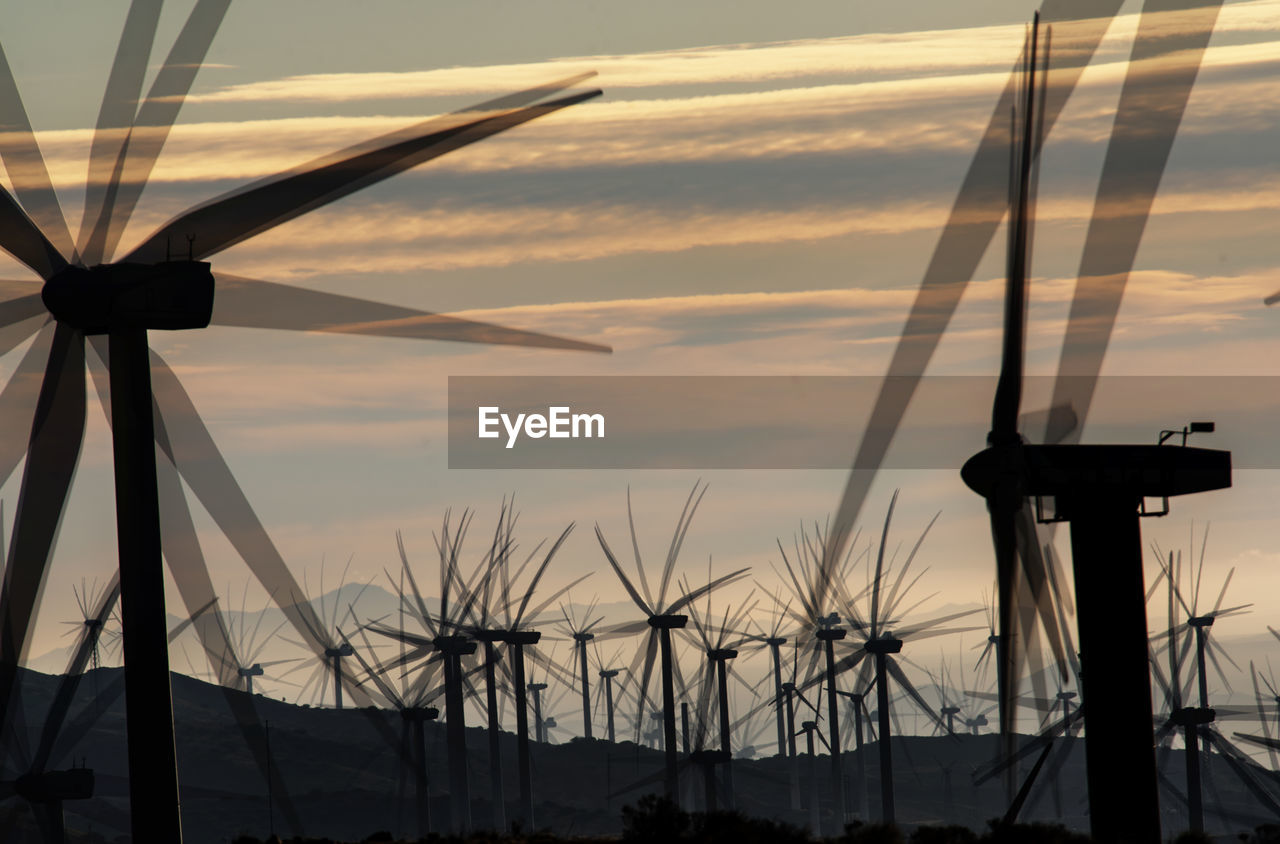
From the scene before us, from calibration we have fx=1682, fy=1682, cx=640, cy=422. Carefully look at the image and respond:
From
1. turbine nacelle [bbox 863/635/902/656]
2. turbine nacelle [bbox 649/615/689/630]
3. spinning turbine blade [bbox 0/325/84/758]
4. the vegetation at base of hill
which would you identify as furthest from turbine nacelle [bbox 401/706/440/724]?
spinning turbine blade [bbox 0/325/84/758]

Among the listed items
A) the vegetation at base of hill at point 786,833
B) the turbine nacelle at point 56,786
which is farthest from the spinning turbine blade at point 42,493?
the turbine nacelle at point 56,786

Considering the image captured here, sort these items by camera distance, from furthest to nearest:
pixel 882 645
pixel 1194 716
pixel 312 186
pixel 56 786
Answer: pixel 882 645
pixel 1194 716
pixel 56 786
pixel 312 186

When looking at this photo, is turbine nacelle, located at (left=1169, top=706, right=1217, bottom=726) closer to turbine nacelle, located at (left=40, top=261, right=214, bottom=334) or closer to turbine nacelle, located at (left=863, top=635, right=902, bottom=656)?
turbine nacelle, located at (left=863, top=635, right=902, bottom=656)

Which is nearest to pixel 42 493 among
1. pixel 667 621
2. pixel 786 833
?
pixel 786 833

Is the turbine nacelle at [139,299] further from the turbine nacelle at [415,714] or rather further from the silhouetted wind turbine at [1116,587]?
the turbine nacelle at [415,714]

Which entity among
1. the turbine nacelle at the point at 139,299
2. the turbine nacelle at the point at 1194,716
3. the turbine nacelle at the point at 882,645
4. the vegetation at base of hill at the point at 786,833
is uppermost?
the turbine nacelle at the point at 139,299

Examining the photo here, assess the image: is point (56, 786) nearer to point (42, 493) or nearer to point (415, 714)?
point (415, 714)

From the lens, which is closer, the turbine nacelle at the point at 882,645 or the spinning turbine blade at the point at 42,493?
the spinning turbine blade at the point at 42,493

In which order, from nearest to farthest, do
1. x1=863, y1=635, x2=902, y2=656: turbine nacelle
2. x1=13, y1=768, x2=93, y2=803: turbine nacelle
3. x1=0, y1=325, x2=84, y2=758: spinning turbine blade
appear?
1. x1=0, y1=325, x2=84, y2=758: spinning turbine blade
2. x1=13, y1=768, x2=93, y2=803: turbine nacelle
3. x1=863, y1=635, x2=902, y2=656: turbine nacelle

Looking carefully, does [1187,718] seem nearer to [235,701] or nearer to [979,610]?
[979,610]
